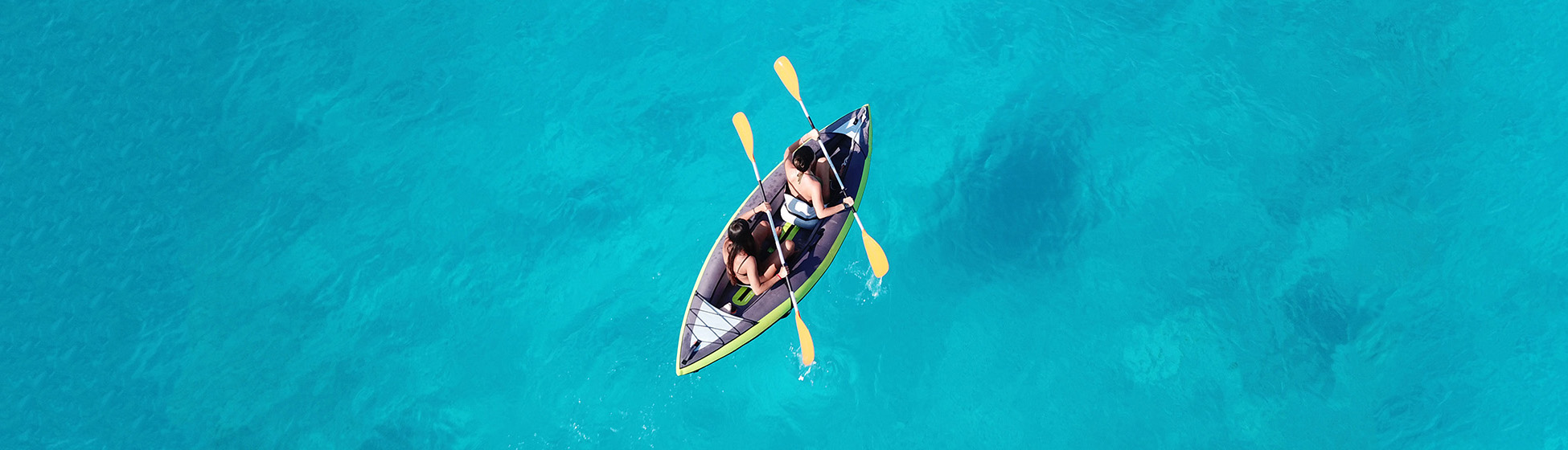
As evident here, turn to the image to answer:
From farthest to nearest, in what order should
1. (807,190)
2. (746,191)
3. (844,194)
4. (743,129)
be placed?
(746,191)
(743,129)
(844,194)
(807,190)

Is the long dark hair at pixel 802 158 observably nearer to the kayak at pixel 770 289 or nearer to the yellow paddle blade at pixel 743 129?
the kayak at pixel 770 289

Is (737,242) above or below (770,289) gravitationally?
above

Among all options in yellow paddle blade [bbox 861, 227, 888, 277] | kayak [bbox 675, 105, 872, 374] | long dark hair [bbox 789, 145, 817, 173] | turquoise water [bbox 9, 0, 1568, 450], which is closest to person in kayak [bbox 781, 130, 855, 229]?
long dark hair [bbox 789, 145, 817, 173]

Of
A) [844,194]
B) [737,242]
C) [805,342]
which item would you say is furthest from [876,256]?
[737,242]

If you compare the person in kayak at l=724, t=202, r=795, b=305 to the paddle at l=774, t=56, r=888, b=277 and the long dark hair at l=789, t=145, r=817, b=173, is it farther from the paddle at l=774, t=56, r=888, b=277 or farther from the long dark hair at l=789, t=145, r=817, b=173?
the paddle at l=774, t=56, r=888, b=277

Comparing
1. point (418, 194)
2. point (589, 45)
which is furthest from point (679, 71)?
point (418, 194)

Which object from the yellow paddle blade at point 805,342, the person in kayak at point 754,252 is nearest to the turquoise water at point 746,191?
the yellow paddle blade at point 805,342

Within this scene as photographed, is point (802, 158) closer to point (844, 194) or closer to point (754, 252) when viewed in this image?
point (844, 194)
